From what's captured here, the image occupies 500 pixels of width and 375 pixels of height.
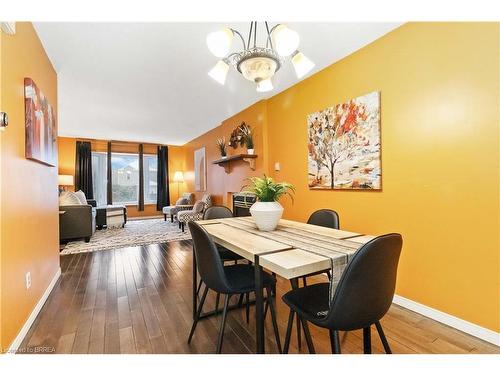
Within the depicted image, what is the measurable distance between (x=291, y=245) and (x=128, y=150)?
24.5 feet

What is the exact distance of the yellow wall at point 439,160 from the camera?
161cm

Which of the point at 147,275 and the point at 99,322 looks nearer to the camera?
the point at 99,322

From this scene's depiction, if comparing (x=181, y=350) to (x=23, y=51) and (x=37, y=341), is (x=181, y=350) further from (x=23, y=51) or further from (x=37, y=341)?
(x=23, y=51)

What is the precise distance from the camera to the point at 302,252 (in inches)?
47.7

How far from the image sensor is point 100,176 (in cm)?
728

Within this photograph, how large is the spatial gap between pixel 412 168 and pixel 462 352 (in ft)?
4.25

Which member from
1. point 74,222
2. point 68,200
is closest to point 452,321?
point 74,222

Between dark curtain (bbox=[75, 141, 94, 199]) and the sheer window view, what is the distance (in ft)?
0.98

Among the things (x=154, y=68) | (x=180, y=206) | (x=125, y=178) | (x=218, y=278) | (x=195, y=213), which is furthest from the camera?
(x=125, y=178)

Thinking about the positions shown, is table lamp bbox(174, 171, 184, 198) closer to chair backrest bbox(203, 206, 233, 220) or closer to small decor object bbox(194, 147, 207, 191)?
small decor object bbox(194, 147, 207, 191)

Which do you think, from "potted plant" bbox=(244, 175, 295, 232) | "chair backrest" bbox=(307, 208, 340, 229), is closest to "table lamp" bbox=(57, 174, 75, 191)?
"potted plant" bbox=(244, 175, 295, 232)

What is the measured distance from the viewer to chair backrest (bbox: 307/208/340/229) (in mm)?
1985

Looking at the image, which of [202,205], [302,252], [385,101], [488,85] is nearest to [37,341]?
[302,252]

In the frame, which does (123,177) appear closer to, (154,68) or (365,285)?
(154,68)
